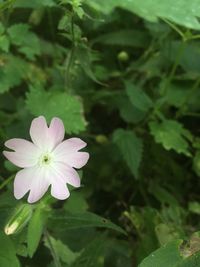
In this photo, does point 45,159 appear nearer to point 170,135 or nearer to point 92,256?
point 92,256

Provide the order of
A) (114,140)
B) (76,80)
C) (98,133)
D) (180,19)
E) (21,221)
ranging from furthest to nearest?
(98,133), (76,80), (114,140), (21,221), (180,19)

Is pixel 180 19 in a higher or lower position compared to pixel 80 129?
higher

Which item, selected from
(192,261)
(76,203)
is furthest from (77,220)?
(76,203)

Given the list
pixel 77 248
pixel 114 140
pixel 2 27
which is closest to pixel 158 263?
pixel 77 248

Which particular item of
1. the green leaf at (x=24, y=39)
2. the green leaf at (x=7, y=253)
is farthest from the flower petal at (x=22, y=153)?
the green leaf at (x=24, y=39)

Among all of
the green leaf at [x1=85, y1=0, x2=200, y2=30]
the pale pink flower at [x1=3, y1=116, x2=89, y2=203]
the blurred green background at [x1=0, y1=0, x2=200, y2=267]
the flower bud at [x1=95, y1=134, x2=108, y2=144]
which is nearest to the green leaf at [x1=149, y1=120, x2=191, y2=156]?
the blurred green background at [x1=0, y1=0, x2=200, y2=267]

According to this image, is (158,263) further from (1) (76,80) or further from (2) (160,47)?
(2) (160,47)
